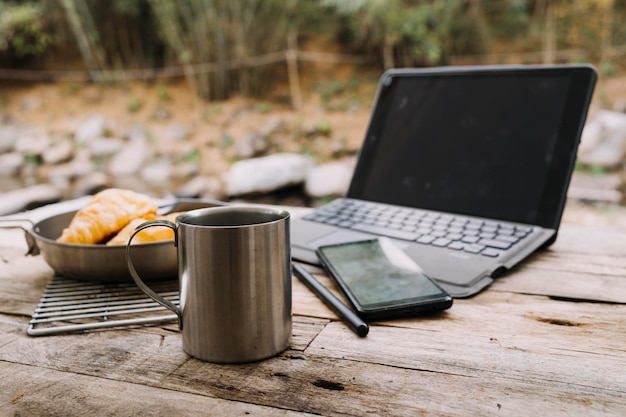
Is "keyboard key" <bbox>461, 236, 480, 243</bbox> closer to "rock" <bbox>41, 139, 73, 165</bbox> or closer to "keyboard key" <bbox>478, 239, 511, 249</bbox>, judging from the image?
"keyboard key" <bbox>478, 239, 511, 249</bbox>

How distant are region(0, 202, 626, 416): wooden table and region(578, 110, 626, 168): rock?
3.11 m

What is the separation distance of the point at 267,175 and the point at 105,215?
8.79 ft

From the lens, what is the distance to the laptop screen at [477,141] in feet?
2.73

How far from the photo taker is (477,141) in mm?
926

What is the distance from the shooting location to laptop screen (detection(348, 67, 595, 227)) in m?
0.83

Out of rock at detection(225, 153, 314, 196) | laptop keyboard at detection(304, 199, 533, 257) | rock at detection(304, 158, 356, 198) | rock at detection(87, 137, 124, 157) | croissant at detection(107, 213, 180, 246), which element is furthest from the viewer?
rock at detection(87, 137, 124, 157)

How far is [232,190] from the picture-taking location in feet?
11.3

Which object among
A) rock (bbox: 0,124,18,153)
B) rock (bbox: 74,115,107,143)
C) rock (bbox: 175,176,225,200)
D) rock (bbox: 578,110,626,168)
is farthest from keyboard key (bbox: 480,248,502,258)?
rock (bbox: 0,124,18,153)

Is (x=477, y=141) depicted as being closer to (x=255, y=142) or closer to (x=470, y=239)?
(x=470, y=239)

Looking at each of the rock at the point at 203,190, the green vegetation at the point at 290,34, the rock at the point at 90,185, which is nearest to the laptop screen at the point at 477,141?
the rock at the point at 203,190

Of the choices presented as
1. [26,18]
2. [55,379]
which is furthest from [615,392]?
[26,18]

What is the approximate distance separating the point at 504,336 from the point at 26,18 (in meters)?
6.32

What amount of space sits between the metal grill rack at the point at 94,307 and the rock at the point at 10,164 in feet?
14.3

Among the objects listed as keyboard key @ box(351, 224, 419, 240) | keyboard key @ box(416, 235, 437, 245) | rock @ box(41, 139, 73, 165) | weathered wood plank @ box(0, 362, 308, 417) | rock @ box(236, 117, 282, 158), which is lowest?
rock @ box(41, 139, 73, 165)
